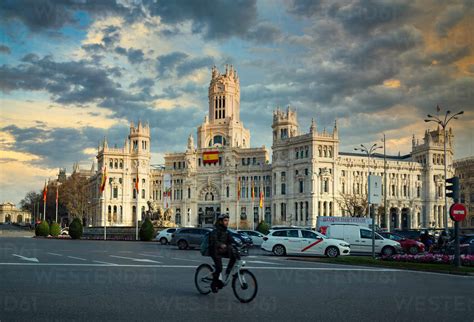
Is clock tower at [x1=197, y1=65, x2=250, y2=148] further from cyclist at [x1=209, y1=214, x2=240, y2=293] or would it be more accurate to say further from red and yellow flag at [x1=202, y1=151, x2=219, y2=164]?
cyclist at [x1=209, y1=214, x2=240, y2=293]

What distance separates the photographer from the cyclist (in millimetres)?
13578

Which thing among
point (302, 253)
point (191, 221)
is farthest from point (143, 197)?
point (302, 253)

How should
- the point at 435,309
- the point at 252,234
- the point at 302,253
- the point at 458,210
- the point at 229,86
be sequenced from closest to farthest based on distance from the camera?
1. the point at 435,309
2. the point at 458,210
3. the point at 302,253
4. the point at 252,234
5. the point at 229,86

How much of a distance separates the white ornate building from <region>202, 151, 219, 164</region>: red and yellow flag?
213 millimetres

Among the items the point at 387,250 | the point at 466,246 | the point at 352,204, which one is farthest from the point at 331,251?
the point at 352,204

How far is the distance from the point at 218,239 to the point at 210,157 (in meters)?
107

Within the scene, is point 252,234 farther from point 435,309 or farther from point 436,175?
point 436,175

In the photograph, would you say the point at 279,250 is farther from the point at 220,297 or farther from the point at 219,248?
the point at 219,248

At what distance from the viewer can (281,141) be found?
4380 inches

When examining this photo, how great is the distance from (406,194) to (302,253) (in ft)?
278

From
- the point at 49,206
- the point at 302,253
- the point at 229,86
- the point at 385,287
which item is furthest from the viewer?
the point at 49,206

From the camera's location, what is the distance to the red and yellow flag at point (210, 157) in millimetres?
120062

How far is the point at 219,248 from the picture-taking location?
13.6m

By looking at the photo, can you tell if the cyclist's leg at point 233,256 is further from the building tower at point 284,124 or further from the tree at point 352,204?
the building tower at point 284,124
